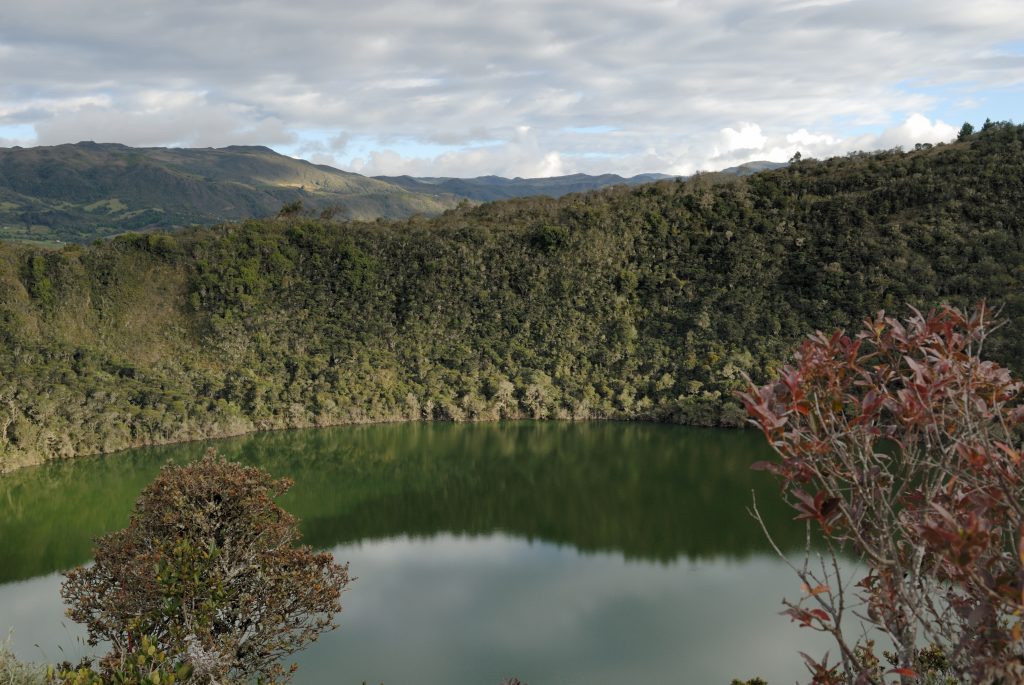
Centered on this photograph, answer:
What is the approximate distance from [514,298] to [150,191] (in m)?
123

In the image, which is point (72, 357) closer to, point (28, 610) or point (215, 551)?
point (28, 610)

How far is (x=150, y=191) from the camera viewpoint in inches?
5428

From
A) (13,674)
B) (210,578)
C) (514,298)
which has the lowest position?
(13,674)

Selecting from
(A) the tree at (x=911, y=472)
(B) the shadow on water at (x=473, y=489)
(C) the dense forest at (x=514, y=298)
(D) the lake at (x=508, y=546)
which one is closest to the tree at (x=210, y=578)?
(D) the lake at (x=508, y=546)

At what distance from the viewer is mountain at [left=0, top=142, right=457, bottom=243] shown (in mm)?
109000

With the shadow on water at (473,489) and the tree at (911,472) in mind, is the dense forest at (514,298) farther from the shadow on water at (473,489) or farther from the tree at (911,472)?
the tree at (911,472)

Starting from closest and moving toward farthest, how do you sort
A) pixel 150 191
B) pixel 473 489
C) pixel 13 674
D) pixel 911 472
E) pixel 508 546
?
pixel 911 472 → pixel 13 674 → pixel 508 546 → pixel 473 489 → pixel 150 191

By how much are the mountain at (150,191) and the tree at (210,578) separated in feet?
257

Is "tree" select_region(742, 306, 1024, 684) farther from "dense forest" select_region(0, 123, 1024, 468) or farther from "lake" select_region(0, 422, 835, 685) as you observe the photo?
"dense forest" select_region(0, 123, 1024, 468)

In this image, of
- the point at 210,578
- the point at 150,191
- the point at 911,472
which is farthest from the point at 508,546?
the point at 150,191

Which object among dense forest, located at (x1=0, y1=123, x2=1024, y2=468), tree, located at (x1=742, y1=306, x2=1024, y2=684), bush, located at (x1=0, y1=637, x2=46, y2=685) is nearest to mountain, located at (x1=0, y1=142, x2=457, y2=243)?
dense forest, located at (x1=0, y1=123, x2=1024, y2=468)

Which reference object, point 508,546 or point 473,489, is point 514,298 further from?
point 508,546

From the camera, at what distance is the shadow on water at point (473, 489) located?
18.3 meters

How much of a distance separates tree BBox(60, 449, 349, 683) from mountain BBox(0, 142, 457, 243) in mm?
78442
